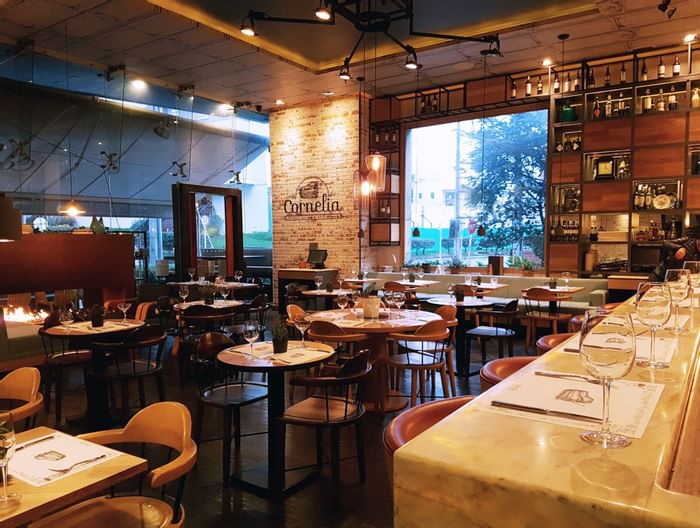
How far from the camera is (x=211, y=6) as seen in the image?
6.64 m

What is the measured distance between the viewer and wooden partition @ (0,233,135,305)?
6.54m

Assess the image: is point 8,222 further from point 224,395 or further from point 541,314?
point 541,314

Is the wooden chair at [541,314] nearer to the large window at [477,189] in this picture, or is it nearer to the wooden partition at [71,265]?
the large window at [477,189]

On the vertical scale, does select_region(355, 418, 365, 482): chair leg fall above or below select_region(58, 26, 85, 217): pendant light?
below

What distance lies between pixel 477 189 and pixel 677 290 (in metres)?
7.37

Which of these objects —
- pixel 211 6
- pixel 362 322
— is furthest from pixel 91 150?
pixel 362 322

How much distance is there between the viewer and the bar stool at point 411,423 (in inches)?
60.5

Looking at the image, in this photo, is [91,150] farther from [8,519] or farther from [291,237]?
[8,519]

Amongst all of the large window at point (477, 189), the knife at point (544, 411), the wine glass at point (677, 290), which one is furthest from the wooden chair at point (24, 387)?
the large window at point (477, 189)

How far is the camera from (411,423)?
1660 mm

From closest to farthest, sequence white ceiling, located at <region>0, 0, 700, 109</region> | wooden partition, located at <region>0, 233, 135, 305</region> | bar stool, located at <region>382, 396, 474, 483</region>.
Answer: bar stool, located at <region>382, 396, 474, 483</region>, white ceiling, located at <region>0, 0, 700, 109</region>, wooden partition, located at <region>0, 233, 135, 305</region>

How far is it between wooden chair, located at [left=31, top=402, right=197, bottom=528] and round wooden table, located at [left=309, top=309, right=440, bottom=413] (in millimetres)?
2123

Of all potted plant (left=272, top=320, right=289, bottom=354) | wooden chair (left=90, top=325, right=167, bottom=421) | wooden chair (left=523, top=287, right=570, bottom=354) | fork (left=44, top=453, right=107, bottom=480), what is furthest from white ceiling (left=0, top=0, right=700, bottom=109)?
fork (left=44, top=453, right=107, bottom=480)

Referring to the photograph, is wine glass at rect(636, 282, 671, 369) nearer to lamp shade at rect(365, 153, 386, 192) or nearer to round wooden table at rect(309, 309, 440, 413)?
round wooden table at rect(309, 309, 440, 413)
